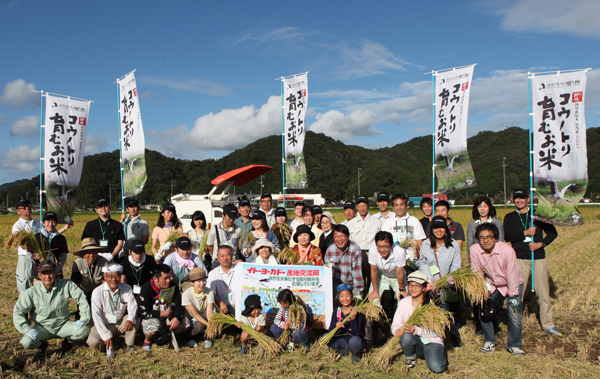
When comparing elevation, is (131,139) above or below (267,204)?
above

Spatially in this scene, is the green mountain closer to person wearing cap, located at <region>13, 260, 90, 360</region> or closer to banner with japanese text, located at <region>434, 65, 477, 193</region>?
banner with japanese text, located at <region>434, 65, 477, 193</region>

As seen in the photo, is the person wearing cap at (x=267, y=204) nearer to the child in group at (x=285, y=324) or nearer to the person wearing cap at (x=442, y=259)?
the child in group at (x=285, y=324)

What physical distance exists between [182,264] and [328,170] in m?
70.1

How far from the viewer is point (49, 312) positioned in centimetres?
445

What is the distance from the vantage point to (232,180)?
39.7 ft

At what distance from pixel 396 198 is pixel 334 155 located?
251 feet

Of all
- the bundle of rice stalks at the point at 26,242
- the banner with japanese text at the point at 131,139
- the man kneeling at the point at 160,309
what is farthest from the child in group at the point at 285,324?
the banner with japanese text at the point at 131,139

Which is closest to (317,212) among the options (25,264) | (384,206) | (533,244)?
(384,206)

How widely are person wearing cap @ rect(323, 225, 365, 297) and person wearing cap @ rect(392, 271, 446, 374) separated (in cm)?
70

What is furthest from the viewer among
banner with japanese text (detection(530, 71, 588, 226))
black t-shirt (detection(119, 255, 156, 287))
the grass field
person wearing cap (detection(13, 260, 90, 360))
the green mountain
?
the green mountain

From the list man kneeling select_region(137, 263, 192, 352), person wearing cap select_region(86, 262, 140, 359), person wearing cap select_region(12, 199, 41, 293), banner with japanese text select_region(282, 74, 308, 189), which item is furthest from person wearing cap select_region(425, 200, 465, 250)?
person wearing cap select_region(12, 199, 41, 293)

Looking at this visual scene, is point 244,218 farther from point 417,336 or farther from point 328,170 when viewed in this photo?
point 328,170

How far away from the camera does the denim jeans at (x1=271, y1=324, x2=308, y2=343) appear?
4.43 m

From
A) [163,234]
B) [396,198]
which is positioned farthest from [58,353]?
[396,198]
